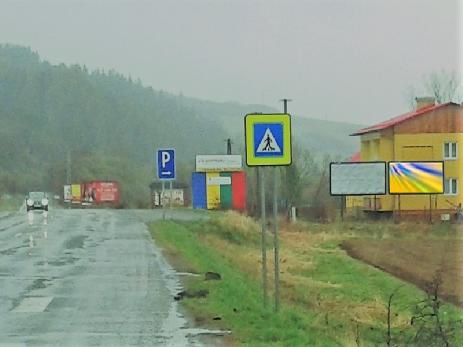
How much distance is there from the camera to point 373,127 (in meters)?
58.7

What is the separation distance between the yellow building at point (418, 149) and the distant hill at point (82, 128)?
591 inches

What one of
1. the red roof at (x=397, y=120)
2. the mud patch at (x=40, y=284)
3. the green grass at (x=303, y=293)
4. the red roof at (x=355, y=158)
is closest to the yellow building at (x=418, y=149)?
the red roof at (x=397, y=120)

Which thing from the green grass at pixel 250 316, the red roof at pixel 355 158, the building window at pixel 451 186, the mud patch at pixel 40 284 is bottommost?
the green grass at pixel 250 316

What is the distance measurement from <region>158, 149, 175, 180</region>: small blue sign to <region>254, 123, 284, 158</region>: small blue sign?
23936mm

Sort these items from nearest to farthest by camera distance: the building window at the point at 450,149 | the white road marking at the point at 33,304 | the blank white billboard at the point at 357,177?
the white road marking at the point at 33,304, the building window at the point at 450,149, the blank white billboard at the point at 357,177

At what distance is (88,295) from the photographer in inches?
598

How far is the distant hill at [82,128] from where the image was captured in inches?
2933

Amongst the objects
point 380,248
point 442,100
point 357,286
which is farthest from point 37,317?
point 442,100

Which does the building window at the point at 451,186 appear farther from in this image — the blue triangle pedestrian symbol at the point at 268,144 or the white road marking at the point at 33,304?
the blue triangle pedestrian symbol at the point at 268,144

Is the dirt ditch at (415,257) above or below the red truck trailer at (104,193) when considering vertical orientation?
below

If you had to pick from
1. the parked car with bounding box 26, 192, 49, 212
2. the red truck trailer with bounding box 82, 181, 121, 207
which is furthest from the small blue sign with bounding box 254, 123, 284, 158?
the red truck trailer with bounding box 82, 181, 121, 207

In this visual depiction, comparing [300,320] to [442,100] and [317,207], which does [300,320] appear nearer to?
[442,100]

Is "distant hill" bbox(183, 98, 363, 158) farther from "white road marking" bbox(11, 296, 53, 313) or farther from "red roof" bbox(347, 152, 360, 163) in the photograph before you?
"white road marking" bbox(11, 296, 53, 313)

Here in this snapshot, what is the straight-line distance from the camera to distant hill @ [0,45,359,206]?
74.5 metres
